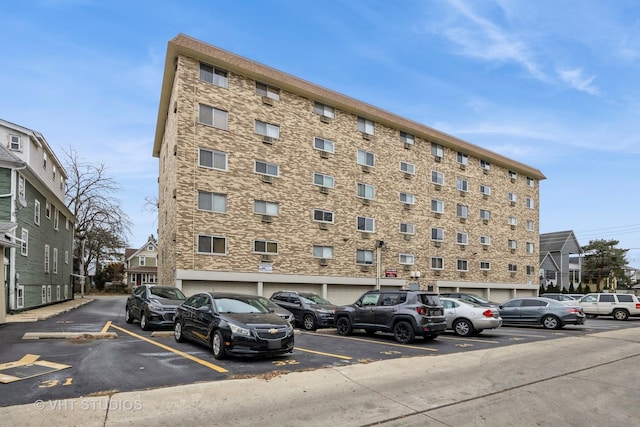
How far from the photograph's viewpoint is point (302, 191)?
2697cm

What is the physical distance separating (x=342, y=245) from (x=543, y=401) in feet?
72.5

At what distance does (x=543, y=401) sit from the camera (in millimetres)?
6699

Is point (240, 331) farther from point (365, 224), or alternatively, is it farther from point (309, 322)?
point (365, 224)

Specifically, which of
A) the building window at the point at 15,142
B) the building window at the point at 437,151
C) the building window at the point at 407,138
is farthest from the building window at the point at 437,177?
the building window at the point at 15,142

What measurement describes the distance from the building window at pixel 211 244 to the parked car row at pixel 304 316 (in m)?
5.37

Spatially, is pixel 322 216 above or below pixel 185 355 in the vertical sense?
above

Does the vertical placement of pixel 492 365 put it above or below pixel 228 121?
below

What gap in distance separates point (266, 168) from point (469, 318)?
14.7 metres

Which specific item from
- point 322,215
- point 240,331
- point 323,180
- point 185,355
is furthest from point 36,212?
point 240,331

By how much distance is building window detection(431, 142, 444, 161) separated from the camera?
36094 millimetres

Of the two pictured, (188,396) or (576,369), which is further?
(576,369)

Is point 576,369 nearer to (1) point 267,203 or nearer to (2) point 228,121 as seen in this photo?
(1) point 267,203

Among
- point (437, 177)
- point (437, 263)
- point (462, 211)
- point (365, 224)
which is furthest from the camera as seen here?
point (462, 211)

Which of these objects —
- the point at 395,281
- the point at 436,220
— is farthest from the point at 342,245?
the point at 436,220
